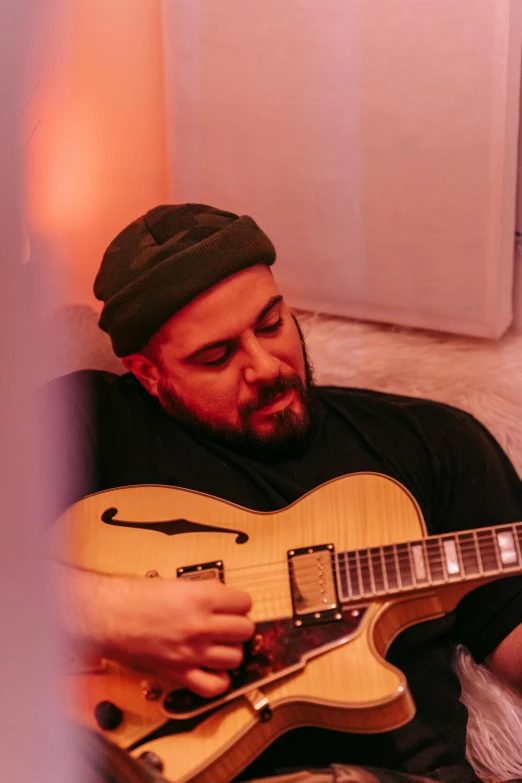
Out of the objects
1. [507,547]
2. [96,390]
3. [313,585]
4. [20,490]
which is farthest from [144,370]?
[507,547]

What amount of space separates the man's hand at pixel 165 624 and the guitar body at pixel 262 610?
0.6 inches

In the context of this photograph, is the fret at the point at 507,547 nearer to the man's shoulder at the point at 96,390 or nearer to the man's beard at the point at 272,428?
the man's beard at the point at 272,428

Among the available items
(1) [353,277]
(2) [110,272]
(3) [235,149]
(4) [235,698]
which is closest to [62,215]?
(2) [110,272]

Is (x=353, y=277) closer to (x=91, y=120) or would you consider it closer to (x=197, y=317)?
(x=197, y=317)

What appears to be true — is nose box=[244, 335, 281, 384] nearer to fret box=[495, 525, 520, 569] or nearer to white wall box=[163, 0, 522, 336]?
white wall box=[163, 0, 522, 336]

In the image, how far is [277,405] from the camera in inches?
26.9

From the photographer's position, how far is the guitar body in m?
0.57

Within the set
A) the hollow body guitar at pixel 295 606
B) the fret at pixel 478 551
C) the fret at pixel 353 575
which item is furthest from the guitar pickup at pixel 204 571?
the fret at pixel 478 551

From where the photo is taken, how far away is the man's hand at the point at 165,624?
58 centimetres

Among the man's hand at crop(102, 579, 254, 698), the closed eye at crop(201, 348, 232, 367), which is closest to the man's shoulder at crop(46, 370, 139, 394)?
the closed eye at crop(201, 348, 232, 367)

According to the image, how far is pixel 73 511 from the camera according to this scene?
66 cm

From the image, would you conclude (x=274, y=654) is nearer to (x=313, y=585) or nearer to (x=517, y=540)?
(x=313, y=585)

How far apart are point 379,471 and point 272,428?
109 millimetres

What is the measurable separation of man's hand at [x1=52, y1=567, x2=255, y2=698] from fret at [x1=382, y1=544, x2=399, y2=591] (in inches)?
4.5
